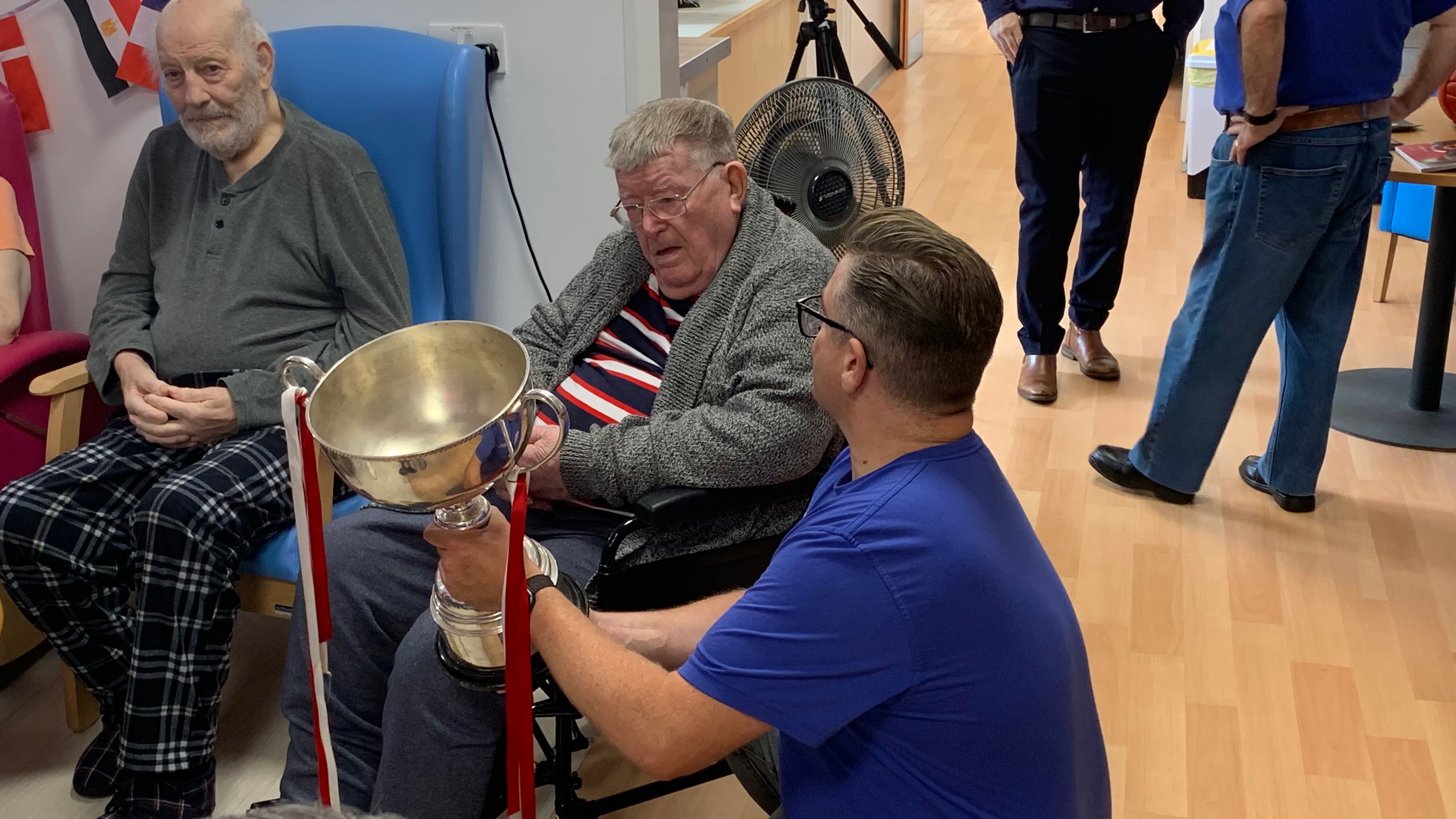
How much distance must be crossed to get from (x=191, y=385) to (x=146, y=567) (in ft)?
1.26

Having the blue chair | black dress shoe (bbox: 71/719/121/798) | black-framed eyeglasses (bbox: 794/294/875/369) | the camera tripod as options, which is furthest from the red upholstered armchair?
the blue chair

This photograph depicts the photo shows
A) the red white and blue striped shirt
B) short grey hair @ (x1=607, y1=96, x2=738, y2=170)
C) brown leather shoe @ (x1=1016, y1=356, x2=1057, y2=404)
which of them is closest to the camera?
short grey hair @ (x1=607, y1=96, x2=738, y2=170)

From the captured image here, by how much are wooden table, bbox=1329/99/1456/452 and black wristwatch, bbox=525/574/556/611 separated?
2396 millimetres

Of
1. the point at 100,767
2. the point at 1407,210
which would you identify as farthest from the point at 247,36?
the point at 1407,210

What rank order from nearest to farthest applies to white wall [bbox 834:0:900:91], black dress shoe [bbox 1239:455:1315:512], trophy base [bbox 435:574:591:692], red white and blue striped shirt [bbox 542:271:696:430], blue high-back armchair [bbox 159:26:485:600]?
Result: trophy base [bbox 435:574:591:692]
red white and blue striped shirt [bbox 542:271:696:430]
blue high-back armchair [bbox 159:26:485:600]
black dress shoe [bbox 1239:455:1315:512]
white wall [bbox 834:0:900:91]

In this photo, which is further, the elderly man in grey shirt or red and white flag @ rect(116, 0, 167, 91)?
red and white flag @ rect(116, 0, 167, 91)

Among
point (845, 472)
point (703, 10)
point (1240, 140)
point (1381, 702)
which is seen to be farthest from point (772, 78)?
point (845, 472)

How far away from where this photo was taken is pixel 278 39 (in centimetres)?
231

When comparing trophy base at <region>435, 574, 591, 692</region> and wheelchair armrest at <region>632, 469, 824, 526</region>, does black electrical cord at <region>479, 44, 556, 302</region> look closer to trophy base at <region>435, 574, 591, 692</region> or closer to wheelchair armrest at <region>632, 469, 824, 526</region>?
wheelchair armrest at <region>632, 469, 824, 526</region>

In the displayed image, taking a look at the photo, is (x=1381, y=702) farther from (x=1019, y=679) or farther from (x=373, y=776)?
(x=373, y=776)

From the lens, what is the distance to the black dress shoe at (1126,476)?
9.57 ft

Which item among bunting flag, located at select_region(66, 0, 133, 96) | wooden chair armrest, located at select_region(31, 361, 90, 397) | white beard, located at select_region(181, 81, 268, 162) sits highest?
bunting flag, located at select_region(66, 0, 133, 96)

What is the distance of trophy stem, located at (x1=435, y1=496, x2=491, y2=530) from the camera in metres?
1.28

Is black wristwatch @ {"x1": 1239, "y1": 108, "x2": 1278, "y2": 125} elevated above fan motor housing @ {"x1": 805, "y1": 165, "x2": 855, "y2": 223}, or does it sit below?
above
